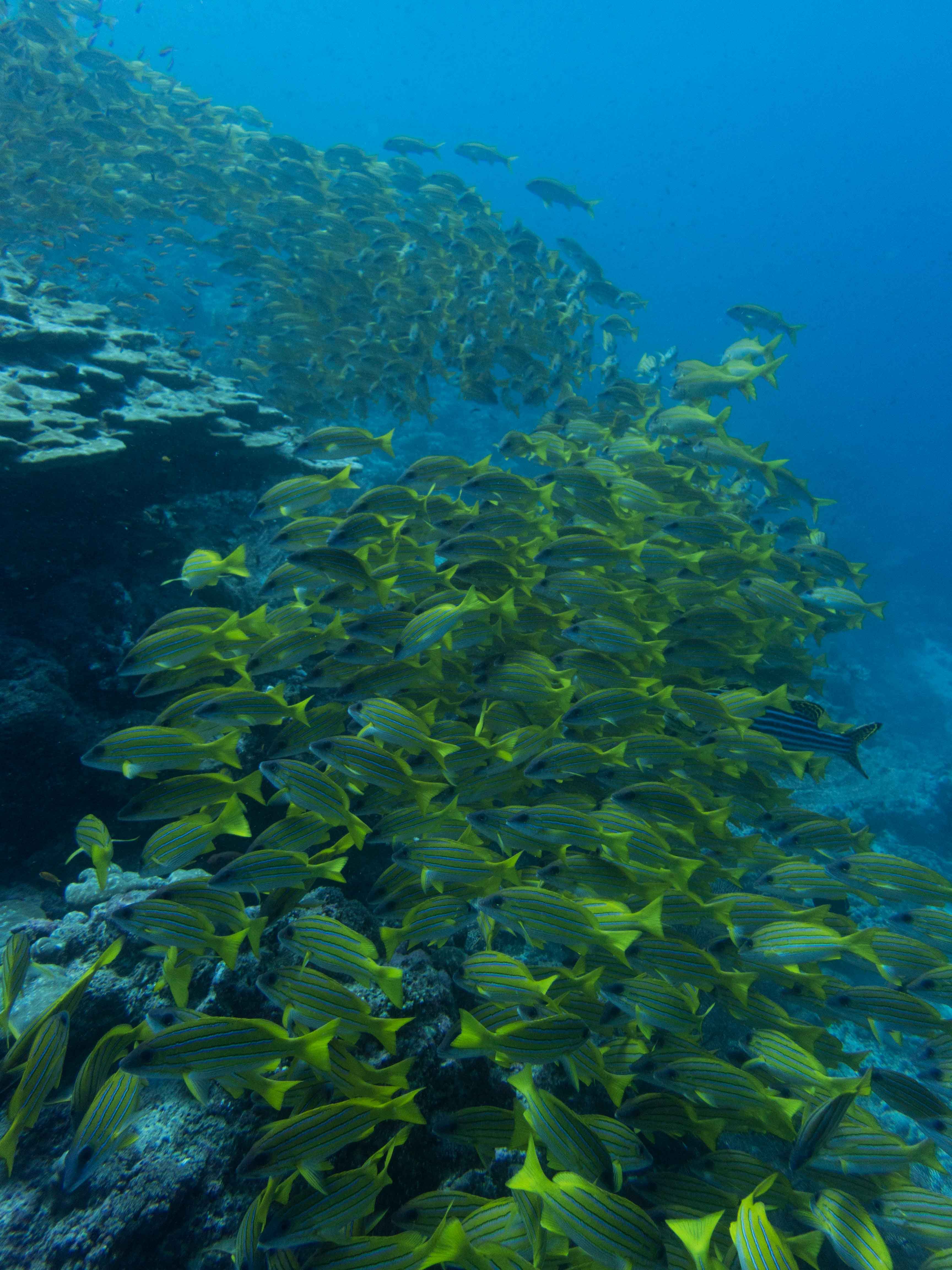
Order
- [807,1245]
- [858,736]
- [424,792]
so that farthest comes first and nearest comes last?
[858,736], [424,792], [807,1245]

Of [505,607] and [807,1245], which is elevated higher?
[505,607]

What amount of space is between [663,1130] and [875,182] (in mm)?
167606

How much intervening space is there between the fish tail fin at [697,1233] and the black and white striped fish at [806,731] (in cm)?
322

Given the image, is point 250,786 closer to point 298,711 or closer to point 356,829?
point 298,711

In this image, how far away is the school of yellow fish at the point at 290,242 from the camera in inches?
389

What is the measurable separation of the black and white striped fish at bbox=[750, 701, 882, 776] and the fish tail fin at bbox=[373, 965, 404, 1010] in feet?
11.0

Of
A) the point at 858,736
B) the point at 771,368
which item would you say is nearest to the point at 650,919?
the point at 858,736

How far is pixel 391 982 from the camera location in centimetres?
228

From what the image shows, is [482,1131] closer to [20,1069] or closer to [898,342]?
[20,1069]

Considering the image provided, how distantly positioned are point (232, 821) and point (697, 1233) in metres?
2.28

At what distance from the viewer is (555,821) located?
2.87 meters

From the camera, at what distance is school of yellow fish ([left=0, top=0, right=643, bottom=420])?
9.89 metres

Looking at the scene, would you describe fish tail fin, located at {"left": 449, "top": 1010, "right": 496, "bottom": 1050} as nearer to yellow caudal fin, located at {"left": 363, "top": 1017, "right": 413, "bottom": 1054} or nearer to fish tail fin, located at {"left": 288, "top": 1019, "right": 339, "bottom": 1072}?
yellow caudal fin, located at {"left": 363, "top": 1017, "right": 413, "bottom": 1054}

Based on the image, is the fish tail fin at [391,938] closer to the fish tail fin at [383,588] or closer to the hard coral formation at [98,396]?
the fish tail fin at [383,588]
